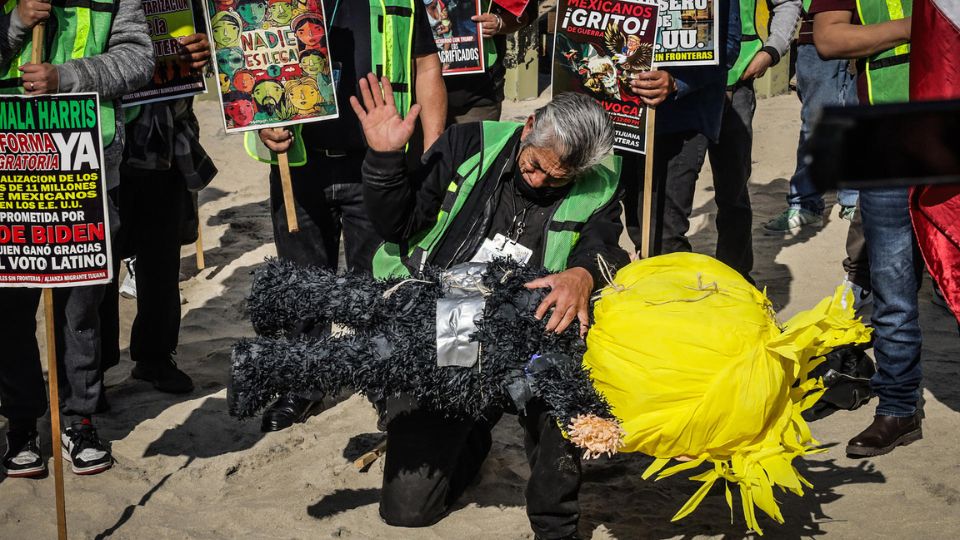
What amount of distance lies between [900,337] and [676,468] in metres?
1.56

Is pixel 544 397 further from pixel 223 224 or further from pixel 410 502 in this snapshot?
pixel 223 224

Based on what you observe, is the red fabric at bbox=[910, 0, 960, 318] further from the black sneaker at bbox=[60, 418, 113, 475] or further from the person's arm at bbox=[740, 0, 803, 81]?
the black sneaker at bbox=[60, 418, 113, 475]

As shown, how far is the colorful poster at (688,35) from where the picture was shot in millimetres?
4980

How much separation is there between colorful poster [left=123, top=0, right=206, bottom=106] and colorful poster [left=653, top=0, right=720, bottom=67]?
208cm

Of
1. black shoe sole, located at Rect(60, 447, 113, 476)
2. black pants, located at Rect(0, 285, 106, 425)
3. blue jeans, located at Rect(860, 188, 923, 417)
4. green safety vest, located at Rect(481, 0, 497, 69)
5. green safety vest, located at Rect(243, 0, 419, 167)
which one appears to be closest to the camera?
blue jeans, located at Rect(860, 188, 923, 417)

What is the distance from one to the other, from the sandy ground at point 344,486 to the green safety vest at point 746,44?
1699 mm

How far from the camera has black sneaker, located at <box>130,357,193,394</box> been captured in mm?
5152

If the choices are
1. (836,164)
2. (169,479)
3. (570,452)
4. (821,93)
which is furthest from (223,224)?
(836,164)

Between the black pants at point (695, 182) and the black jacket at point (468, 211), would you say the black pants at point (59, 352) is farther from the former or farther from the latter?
the black pants at point (695, 182)

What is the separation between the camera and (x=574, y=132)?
12.1ft

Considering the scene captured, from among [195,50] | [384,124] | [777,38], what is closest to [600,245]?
[384,124]

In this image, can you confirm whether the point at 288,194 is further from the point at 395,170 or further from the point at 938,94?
the point at 938,94

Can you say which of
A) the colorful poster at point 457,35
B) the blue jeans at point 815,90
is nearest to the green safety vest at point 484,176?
the colorful poster at point 457,35

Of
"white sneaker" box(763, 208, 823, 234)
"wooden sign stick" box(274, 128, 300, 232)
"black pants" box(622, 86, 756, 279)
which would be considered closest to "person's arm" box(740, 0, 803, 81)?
"black pants" box(622, 86, 756, 279)
